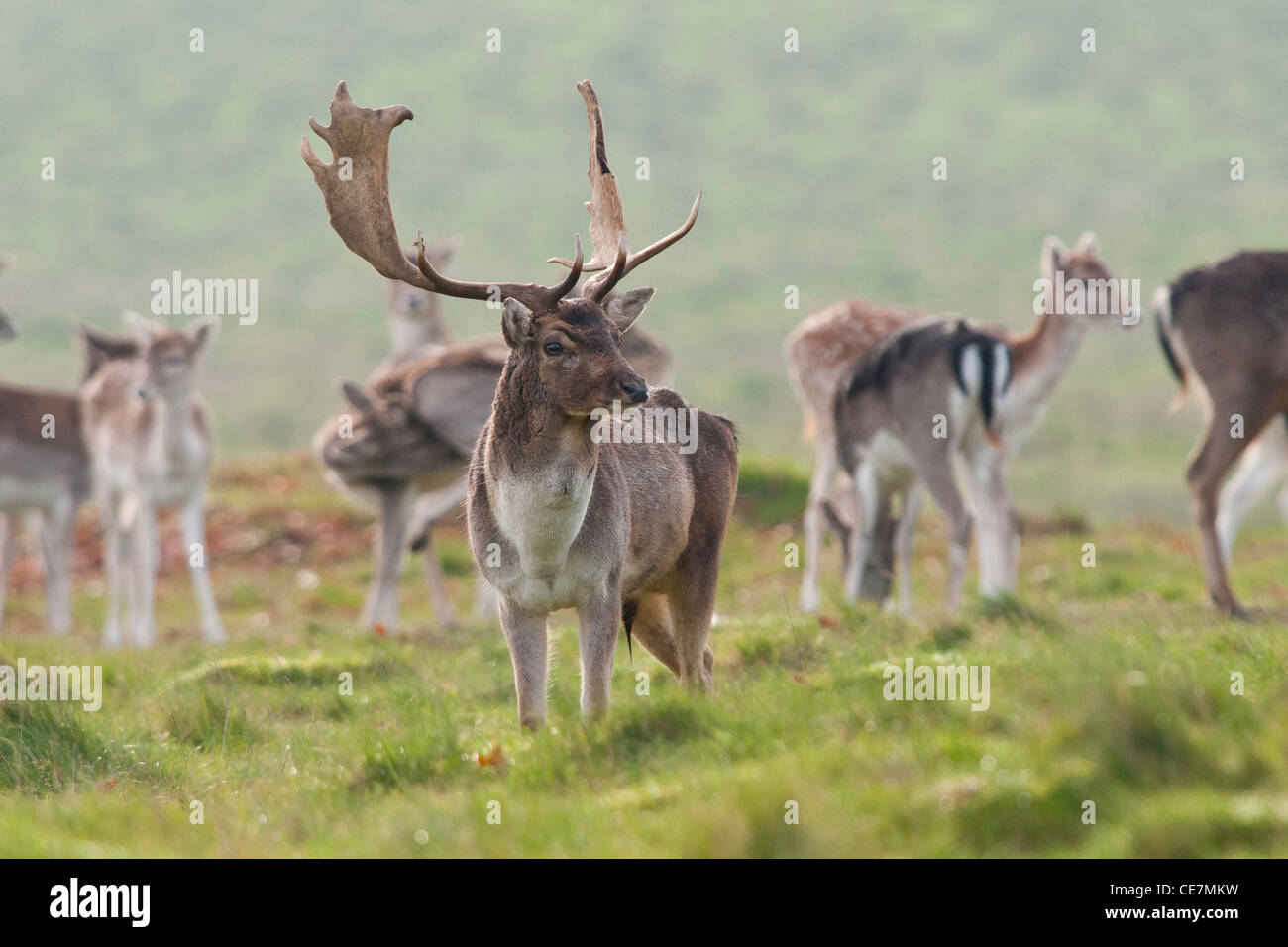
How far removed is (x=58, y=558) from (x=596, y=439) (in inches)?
397

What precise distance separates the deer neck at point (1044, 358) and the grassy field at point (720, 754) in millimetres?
5125

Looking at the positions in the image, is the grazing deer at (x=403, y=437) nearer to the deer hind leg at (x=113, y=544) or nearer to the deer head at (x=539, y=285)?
the deer hind leg at (x=113, y=544)

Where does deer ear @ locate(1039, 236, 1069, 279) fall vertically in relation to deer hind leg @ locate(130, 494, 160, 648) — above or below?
above

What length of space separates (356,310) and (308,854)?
3986 cm

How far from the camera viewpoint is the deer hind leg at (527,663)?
6023 millimetres

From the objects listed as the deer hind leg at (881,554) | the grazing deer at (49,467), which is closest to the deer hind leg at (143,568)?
the grazing deer at (49,467)

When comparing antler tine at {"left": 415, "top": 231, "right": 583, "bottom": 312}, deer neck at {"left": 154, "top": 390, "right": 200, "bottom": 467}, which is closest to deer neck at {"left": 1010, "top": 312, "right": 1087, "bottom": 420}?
deer neck at {"left": 154, "top": 390, "right": 200, "bottom": 467}

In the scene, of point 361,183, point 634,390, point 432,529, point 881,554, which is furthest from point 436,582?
point 634,390

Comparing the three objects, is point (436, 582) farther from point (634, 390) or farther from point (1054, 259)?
point (634, 390)

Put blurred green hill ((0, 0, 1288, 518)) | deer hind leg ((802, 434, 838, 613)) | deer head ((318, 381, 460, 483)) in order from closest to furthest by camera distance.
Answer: deer head ((318, 381, 460, 483))
deer hind leg ((802, 434, 838, 613))
blurred green hill ((0, 0, 1288, 518))

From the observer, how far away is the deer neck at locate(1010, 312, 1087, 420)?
43.7ft

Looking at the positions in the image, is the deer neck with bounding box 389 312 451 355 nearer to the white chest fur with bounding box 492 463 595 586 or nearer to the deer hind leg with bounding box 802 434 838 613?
the deer hind leg with bounding box 802 434 838 613

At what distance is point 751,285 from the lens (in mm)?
43969

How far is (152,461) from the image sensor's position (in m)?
13.5
